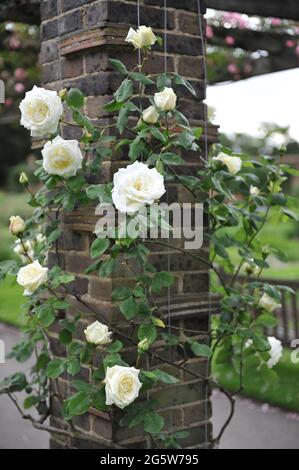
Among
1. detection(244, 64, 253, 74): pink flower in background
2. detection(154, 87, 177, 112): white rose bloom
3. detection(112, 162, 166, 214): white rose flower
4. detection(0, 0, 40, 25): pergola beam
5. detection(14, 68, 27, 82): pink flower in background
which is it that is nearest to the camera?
detection(112, 162, 166, 214): white rose flower

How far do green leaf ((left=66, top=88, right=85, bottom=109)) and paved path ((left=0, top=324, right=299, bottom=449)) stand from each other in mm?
2397

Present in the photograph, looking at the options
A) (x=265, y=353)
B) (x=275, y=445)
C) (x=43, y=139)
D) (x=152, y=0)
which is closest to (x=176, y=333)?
(x=265, y=353)

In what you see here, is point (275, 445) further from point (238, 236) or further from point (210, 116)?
point (210, 116)

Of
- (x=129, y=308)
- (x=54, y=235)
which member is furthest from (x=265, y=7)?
(x=129, y=308)

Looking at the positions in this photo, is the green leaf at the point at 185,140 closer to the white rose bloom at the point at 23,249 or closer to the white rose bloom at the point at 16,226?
the white rose bloom at the point at 16,226

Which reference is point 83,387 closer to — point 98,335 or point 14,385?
point 98,335

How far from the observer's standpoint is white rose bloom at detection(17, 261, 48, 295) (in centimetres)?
232

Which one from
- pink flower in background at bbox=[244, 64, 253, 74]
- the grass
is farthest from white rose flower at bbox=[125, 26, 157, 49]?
pink flower in background at bbox=[244, 64, 253, 74]

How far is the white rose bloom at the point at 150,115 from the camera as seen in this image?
2.26m

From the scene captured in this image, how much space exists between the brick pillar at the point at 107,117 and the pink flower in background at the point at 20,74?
13.4 ft

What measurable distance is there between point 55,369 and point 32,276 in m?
0.40

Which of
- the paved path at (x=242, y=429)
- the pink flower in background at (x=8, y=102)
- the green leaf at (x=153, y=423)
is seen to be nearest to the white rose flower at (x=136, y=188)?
the green leaf at (x=153, y=423)

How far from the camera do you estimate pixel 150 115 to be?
2.27 meters

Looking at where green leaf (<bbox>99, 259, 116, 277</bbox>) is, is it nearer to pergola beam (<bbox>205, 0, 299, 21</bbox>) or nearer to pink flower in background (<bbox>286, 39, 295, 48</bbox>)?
pergola beam (<bbox>205, 0, 299, 21</bbox>)
